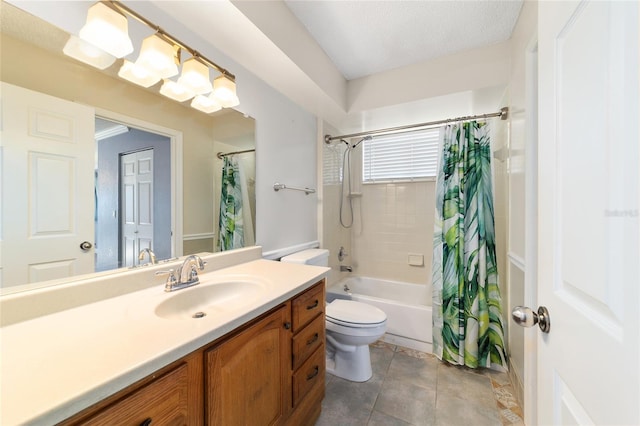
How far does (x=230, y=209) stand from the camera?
1.50 m

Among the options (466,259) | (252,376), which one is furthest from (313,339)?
(466,259)

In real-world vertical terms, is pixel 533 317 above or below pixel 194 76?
below

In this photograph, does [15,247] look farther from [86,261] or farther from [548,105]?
[548,105]

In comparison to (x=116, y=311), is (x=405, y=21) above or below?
above

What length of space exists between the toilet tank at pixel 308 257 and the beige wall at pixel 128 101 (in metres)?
0.64

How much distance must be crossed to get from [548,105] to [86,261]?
159 centimetres

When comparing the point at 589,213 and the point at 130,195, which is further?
the point at 130,195

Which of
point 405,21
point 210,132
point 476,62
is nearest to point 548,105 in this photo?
point 405,21

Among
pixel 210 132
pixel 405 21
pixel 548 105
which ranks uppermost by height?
pixel 405 21

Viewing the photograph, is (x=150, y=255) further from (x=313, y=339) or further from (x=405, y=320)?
(x=405, y=320)

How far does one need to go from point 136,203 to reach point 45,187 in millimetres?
292

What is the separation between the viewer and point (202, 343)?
2.18 ft

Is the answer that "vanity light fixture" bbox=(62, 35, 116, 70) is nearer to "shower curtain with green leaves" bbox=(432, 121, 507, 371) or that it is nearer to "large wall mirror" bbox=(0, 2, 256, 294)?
"large wall mirror" bbox=(0, 2, 256, 294)

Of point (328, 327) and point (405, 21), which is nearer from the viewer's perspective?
point (405, 21)
